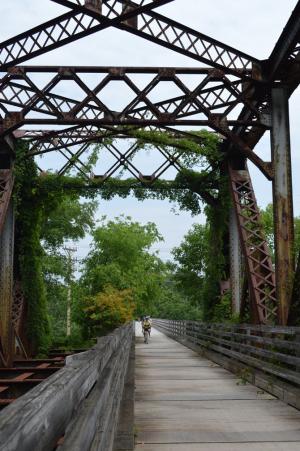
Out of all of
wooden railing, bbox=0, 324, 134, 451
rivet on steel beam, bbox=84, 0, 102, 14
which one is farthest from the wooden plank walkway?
rivet on steel beam, bbox=84, 0, 102, 14

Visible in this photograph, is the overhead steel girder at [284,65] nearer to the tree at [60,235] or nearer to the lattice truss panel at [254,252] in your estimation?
the lattice truss panel at [254,252]

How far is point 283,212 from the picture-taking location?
494 inches

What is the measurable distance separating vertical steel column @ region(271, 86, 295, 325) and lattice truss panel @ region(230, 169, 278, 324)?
969 millimetres

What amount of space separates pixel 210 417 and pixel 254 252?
27.2ft

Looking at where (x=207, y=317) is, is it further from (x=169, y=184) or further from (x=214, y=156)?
(x=214, y=156)

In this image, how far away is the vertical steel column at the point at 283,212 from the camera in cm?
1241

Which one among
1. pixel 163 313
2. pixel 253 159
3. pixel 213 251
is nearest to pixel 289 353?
pixel 253 159

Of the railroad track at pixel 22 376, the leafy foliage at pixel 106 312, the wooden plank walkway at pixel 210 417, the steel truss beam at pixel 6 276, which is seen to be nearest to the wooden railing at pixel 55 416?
the railroad track at pixel 22 376

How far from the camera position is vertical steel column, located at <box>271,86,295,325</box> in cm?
1241

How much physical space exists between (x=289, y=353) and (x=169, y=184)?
12749 mm

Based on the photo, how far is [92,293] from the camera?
3400 cm

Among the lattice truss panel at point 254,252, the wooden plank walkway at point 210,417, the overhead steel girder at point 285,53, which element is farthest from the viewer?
the lattice truss panel at point 254,252

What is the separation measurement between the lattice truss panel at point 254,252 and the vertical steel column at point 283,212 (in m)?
A: 0.97

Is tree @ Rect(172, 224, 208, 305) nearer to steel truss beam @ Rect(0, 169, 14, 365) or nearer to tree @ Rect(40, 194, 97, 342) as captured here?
tree @ Rect(40, 194, 97, 342)
